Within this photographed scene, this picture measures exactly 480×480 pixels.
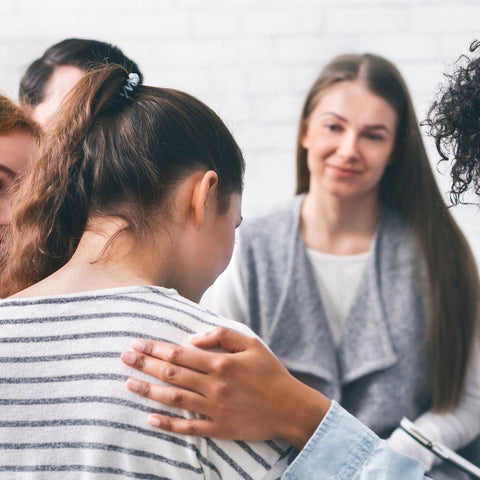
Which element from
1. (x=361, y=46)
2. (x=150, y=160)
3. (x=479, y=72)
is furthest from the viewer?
(x=361, y=46)

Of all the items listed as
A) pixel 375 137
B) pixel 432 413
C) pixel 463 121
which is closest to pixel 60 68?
pixel 375 137

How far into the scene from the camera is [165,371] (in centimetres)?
70

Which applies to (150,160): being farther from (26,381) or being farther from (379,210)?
(379,210)

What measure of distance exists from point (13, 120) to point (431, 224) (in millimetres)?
979

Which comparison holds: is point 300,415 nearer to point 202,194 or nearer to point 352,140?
point 202,194

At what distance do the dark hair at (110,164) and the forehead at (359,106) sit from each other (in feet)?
2.49

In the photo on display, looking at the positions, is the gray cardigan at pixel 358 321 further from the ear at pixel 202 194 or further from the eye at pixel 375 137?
the ear at pixel 202 194

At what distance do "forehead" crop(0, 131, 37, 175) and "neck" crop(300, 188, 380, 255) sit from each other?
816 mm

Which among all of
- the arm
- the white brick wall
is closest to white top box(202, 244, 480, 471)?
the white brick wall

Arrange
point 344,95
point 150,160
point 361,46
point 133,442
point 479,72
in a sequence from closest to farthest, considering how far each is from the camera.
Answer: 1. point 133,442
2. point 150,160
3. point 479,72
4. point 344,95
5. point 361,46

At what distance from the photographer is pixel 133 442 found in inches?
26.6

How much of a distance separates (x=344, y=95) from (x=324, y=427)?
0.97 meters

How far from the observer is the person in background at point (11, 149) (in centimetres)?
96

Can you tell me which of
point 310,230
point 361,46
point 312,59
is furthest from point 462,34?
point 310,230
